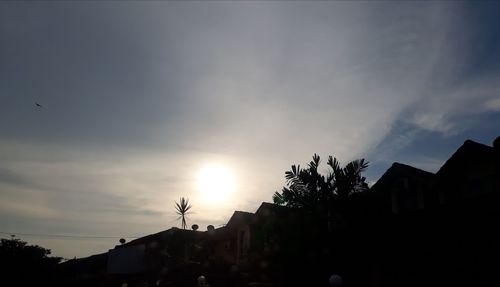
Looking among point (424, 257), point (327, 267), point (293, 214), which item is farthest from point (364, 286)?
point (293, 214)

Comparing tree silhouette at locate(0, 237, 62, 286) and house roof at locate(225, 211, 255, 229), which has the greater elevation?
house roof at locate(225, 211, 255, 229)

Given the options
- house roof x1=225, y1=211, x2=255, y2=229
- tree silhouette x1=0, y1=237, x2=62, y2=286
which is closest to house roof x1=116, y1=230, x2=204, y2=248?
house roof x1=225, y1=211, x2=255, y2=229

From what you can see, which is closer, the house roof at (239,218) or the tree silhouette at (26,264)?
the house roof at (239,218)

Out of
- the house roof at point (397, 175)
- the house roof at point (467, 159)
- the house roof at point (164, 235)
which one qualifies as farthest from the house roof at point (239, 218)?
the house roof at point (467, 159)

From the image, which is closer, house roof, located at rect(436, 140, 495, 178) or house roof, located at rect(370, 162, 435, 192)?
house roof, located at rect(436, 140, 495, 178)

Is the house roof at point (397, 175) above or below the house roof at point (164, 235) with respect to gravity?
above

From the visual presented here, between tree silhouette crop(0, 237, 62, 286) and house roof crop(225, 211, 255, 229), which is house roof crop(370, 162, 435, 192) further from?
tree silhouette crop(0, 237, 62, 286)

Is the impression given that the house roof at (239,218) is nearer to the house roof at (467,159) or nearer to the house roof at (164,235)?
the house roof at (164,235)

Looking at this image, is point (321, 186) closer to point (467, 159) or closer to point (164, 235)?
point (467, 159)

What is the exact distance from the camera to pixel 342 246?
56.2 feet

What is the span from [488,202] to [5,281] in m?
42.1

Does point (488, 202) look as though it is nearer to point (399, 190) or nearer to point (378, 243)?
point (378, 243)

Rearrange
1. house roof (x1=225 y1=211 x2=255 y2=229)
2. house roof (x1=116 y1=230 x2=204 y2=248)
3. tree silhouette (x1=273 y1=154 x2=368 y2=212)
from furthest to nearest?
house roof (x1=116 y1=230 x2=204 y2=248)
house roof (x1=225 y1=211 x2=255 y2=229)
tree silhouette (x1=273 y1=154 x2=368 y2=212)

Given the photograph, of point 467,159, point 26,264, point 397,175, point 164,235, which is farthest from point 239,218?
point 26,264
